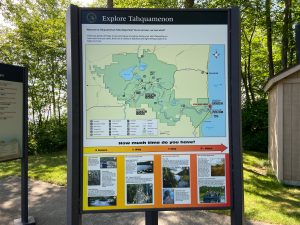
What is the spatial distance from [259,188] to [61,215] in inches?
190

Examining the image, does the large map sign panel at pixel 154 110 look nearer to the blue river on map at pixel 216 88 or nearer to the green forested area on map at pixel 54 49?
the blue river on map at pixel 216 88

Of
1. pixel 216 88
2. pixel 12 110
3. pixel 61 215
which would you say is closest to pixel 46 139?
pixel 61 215

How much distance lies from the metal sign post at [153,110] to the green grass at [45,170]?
6179 mm

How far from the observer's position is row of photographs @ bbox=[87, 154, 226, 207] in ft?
7.63

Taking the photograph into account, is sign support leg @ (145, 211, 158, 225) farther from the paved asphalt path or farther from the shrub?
the shrub

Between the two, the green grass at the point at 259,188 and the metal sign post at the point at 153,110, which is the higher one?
the metal sign post at the point at 153,110

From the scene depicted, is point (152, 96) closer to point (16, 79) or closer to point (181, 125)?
point (181, 125)

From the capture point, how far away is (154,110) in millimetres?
2387

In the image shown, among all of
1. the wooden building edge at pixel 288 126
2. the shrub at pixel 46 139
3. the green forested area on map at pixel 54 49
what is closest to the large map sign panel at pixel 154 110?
the wooden building edge at pixel 288 126

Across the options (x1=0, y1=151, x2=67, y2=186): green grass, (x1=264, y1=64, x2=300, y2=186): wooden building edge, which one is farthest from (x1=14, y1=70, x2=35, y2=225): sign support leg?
(x1=264, y1=64, x2=300, y2=186): wooden building edge

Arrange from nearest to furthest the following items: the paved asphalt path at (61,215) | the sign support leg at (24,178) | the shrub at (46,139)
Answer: the sign support leg at (24,178) → the paved asphalt path at (61,215) → the shrub at (46,139)

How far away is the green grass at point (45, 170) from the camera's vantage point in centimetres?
870

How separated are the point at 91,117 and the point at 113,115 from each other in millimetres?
152

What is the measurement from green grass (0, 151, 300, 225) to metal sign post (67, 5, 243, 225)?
147 inches
